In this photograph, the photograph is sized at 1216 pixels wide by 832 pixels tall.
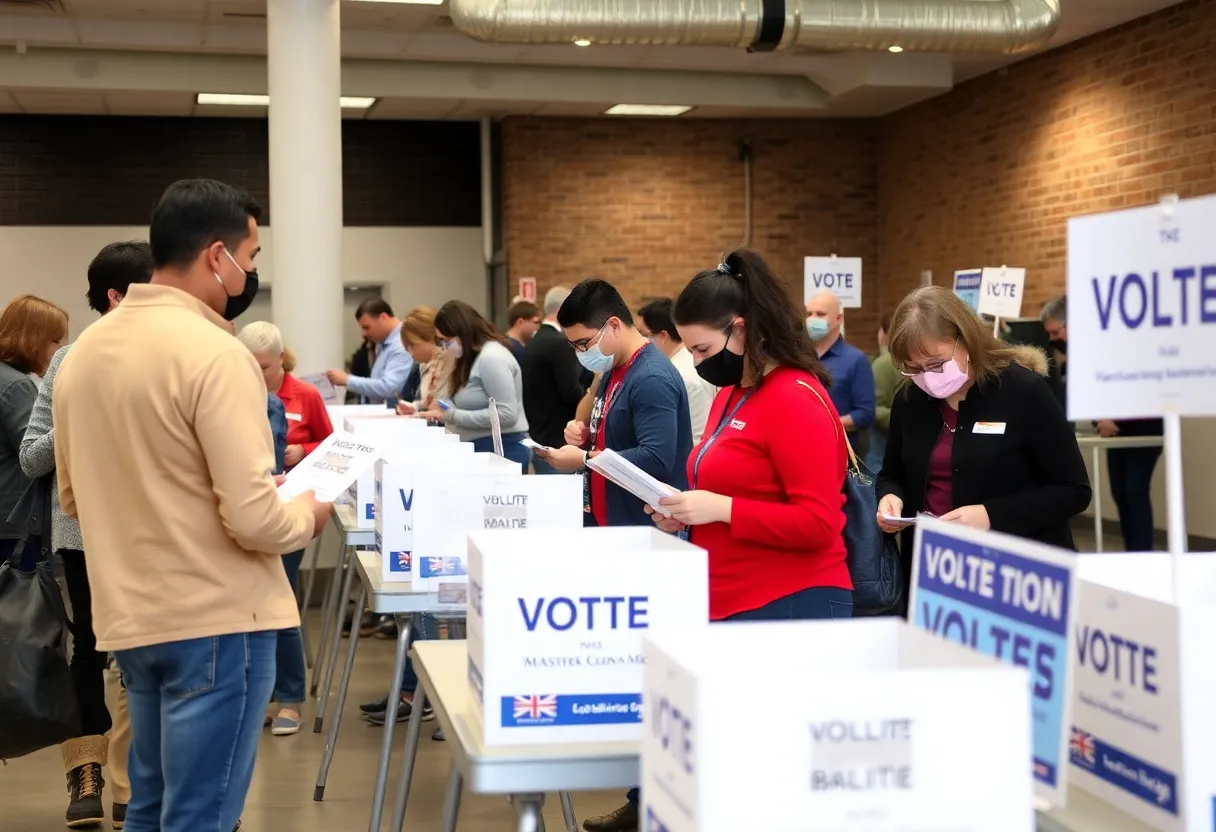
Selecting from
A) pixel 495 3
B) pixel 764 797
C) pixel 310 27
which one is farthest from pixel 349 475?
pixel 495 3

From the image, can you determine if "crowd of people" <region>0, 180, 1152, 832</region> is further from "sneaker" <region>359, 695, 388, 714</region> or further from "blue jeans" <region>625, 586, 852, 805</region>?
"sneaker" <region>359, 695, 388, 714</region>

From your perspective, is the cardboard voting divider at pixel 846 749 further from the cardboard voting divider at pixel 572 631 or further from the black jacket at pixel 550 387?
the black jacket at pixel 550 387

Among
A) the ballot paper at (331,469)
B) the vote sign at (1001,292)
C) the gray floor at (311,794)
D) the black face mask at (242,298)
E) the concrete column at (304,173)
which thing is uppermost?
the concrete column at (304,173)

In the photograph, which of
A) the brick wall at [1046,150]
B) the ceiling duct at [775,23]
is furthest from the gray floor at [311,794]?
the brick wall at [1046,150]

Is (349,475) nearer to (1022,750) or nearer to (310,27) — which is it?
(1022,750)

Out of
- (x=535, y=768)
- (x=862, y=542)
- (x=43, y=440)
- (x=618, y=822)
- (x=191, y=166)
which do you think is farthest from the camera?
(x=191, y=166)

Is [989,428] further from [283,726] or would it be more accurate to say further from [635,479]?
[283,726]

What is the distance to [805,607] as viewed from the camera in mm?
2596

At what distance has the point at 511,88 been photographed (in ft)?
34.1

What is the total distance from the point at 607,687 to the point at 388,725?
5.34 feet

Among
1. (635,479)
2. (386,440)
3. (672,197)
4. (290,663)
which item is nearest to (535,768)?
(635,479)

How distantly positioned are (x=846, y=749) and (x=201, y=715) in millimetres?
1352

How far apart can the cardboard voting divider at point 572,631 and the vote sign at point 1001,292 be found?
582cm

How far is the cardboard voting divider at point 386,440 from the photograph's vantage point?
3904mm
